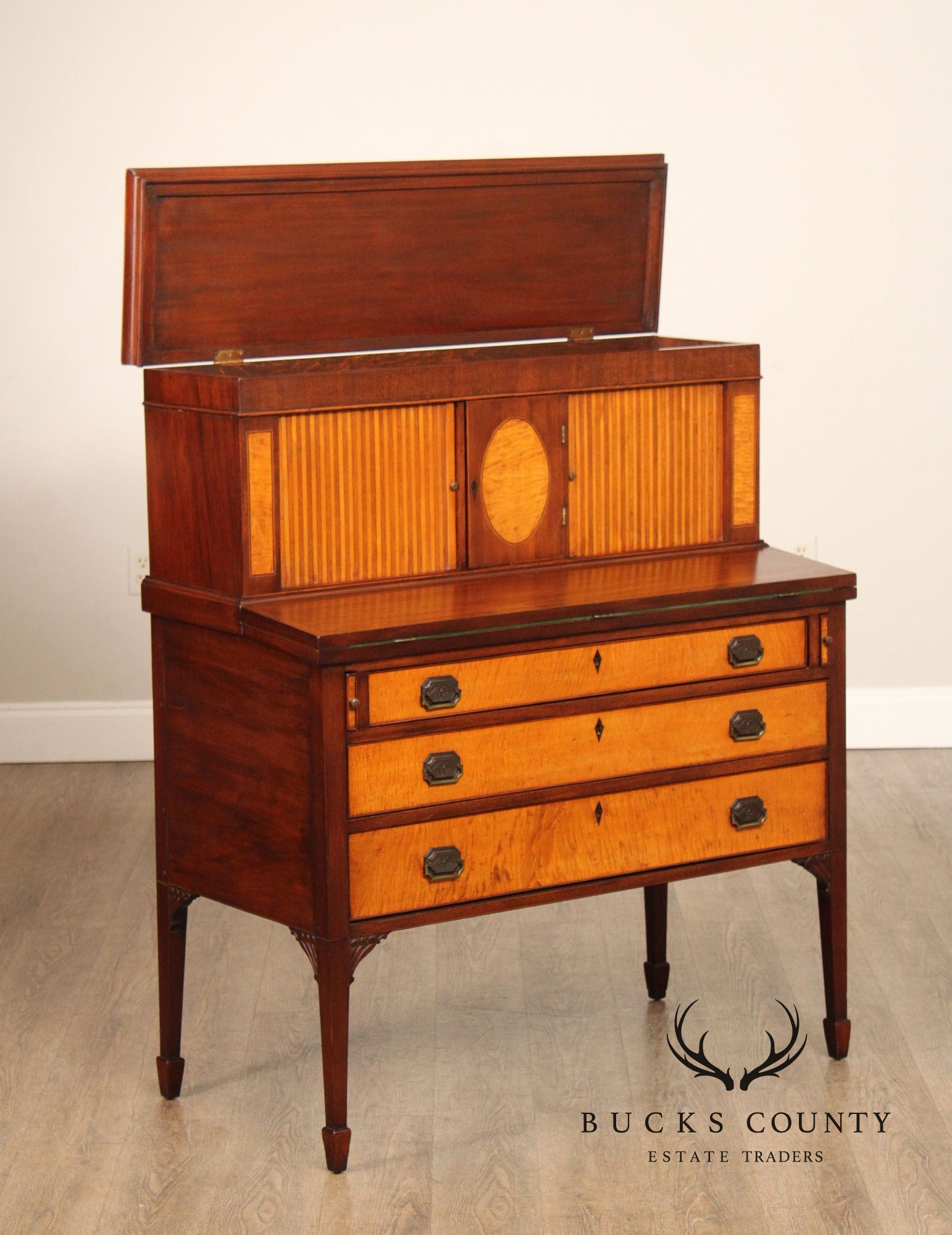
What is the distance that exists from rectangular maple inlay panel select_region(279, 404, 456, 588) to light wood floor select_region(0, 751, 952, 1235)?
94 cm

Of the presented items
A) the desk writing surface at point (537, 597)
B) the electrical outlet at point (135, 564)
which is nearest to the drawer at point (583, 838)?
the desk writing surface at point (537, 597)

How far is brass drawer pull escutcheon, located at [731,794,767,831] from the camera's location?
120 inches

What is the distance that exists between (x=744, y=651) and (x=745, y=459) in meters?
0.44

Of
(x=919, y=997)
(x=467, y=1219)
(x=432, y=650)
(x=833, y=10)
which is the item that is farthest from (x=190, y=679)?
(x=833, y=10)

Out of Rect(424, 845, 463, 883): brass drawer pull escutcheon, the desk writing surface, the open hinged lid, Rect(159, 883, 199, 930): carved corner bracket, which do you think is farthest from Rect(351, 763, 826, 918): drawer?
the open hinged lid

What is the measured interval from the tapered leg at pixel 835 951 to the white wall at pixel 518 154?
2138mm

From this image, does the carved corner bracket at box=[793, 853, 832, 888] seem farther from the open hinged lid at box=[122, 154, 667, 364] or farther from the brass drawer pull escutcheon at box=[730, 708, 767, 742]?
the open hinged lid at box=[122, 154, 667, 364]

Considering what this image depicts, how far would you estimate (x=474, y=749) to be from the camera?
2818 mm

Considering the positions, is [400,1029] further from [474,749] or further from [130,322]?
[130,322]

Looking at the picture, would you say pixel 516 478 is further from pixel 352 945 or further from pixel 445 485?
pixel 352 945

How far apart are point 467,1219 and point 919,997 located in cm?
119

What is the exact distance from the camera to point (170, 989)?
313cm

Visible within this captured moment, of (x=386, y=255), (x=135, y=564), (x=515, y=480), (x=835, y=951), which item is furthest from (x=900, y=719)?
(x=386, y=255)

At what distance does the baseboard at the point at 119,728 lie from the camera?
517cm
